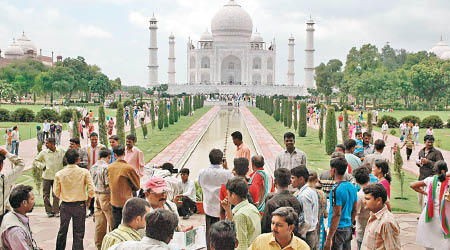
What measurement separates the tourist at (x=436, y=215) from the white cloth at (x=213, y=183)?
160cm

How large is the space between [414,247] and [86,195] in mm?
3288

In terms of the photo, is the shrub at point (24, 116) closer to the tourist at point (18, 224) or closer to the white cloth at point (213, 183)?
the white cloth at point (213, 183)

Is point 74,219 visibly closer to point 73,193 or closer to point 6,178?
point 73,193

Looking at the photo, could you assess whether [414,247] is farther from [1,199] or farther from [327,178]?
[1,199]

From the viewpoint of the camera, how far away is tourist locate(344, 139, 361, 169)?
16.8ft

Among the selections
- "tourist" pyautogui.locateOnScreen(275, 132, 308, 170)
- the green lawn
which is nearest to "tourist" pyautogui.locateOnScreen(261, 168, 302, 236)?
"tourist" pyautogui.locateOnScreen(275, 132, 308, 170)

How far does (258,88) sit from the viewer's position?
49781 millimetres

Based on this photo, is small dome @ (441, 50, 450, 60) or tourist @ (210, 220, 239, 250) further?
small dome @ (441, 50, 450, 60)

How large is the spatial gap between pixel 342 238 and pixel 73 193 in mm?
2364

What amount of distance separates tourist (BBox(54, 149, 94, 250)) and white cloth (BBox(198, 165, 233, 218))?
103 centimetres

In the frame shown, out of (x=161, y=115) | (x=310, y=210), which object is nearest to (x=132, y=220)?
(x=310, y=210)

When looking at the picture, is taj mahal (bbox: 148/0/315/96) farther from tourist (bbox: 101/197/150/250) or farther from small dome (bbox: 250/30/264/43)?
tourist (bbox: 101/197/150/250)

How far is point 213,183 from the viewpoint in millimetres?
4230

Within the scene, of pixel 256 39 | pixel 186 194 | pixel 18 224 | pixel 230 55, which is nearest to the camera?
pixel 18 224
